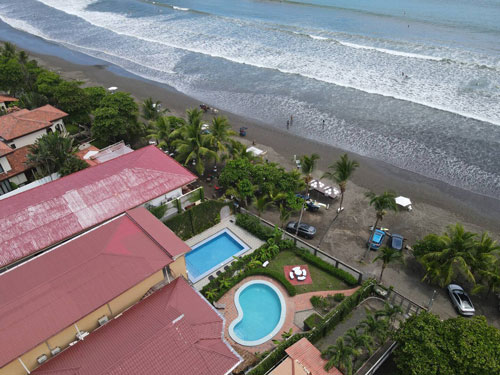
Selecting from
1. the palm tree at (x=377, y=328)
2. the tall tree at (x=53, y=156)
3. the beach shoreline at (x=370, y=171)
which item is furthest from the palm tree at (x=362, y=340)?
the tall tree at (x=53, y=156)

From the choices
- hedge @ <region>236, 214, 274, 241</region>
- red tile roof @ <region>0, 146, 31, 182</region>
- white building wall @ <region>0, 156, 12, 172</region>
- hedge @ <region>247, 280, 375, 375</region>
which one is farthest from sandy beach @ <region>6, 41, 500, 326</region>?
white building wall @ <region>0, 156, 12, 172</region>

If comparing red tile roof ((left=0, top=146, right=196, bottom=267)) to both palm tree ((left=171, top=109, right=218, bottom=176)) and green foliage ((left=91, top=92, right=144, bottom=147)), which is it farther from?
green foliage ((left=91, top=92, right=144, bottom=147))

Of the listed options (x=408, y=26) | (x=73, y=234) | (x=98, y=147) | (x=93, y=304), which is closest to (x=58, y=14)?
(x=98, y=147)

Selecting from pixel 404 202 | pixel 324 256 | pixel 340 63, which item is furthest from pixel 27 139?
pixel 340 63

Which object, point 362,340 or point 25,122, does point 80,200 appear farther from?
point 362,340

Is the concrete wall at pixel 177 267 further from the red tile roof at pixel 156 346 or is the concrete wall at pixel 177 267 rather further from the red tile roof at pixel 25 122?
the red tile roof at pixel 25 122

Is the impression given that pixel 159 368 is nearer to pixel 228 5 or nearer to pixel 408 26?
pixel 408 26
